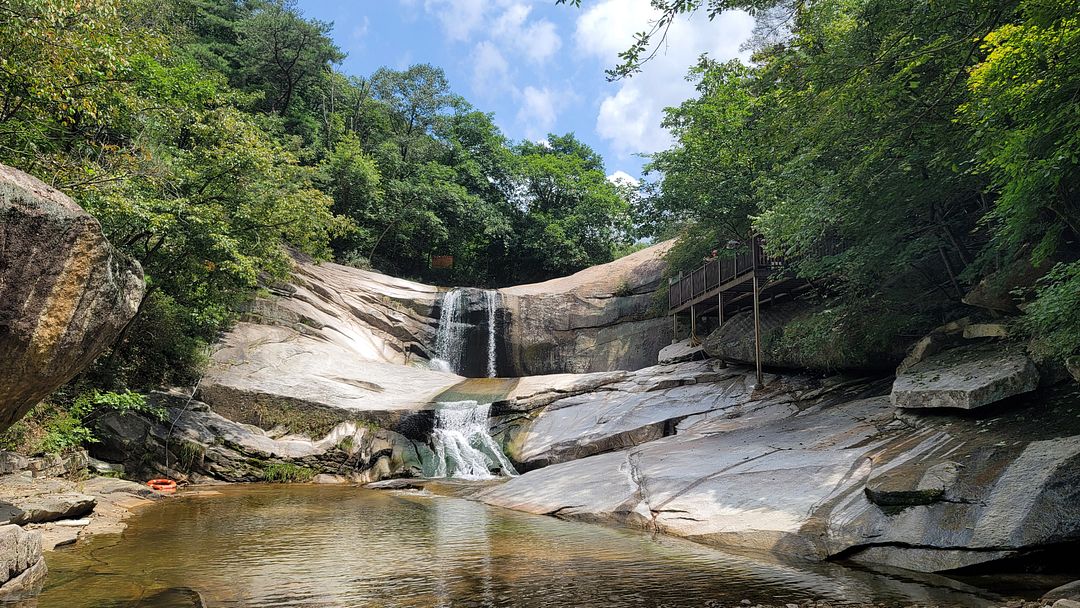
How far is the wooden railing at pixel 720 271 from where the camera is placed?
58.7 feet

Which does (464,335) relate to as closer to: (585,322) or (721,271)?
(585,322)

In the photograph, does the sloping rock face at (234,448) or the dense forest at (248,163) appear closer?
the dense forest at (248,163)

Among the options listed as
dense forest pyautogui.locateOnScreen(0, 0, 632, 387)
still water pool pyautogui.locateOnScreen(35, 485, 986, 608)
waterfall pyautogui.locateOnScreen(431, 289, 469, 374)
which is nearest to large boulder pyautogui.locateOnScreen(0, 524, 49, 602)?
still water pool pyautogui.locateOnScreen(35, 485, 986, 608)

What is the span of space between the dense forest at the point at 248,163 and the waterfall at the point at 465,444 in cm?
Result: 671

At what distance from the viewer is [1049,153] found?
24.2ft

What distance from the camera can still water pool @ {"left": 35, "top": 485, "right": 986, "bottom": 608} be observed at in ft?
17.9

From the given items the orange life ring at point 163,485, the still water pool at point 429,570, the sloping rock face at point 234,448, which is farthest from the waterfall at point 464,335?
the still water pool at point 429,570

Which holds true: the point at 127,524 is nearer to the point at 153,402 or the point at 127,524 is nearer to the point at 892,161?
the point at 153,402

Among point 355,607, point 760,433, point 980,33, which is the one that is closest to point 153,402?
point 355,607

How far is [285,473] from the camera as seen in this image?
16.0 m

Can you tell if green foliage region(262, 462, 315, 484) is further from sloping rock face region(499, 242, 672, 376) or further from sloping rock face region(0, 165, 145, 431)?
sloping rock face region(499, 242, 672, 376)

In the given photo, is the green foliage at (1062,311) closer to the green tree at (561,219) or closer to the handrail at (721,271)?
the handrail at (721,271)

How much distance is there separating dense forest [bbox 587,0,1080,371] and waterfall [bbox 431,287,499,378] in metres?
14.0

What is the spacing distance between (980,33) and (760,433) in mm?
7623
